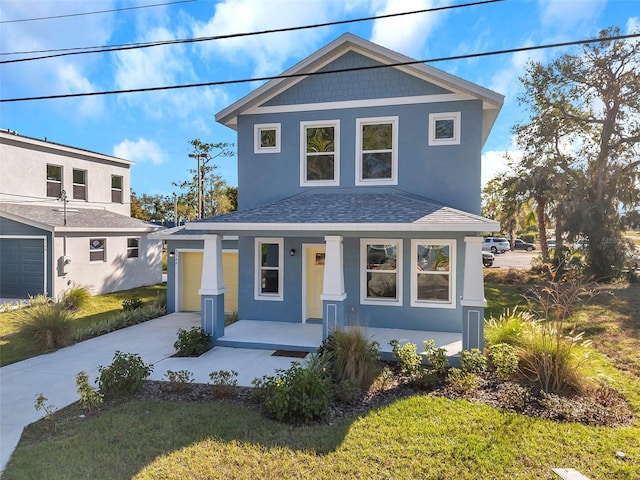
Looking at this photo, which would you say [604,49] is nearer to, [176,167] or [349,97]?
[349,97]

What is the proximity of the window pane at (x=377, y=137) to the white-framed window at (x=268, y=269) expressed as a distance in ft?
11.9

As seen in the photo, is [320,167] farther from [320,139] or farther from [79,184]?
[79,184]

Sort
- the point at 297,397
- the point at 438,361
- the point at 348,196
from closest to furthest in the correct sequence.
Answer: the point at 297,397 → the point at 438,361 → the point at 348,196

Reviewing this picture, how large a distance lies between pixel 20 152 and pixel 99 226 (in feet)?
15.0

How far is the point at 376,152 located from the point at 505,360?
611 cm

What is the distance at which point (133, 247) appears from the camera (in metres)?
19.4

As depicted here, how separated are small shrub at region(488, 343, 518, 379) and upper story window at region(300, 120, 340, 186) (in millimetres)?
5860

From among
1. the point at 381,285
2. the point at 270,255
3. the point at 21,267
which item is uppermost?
the point at 270,255

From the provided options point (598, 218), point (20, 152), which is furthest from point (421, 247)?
point (20, 152)

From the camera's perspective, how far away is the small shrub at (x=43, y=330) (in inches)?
348

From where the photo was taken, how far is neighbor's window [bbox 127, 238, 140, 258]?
19133 mm

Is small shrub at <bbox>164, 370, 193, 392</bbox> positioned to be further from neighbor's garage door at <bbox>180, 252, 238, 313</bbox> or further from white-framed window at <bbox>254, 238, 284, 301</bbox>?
neighbor's garage door at <bbox>180, 252, 238, 313</bbox>

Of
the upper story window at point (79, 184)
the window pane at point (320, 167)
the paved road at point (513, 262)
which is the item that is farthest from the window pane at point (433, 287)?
the upper story window at point (79, 184)

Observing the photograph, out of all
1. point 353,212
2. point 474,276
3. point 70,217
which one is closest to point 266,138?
point 353,212
